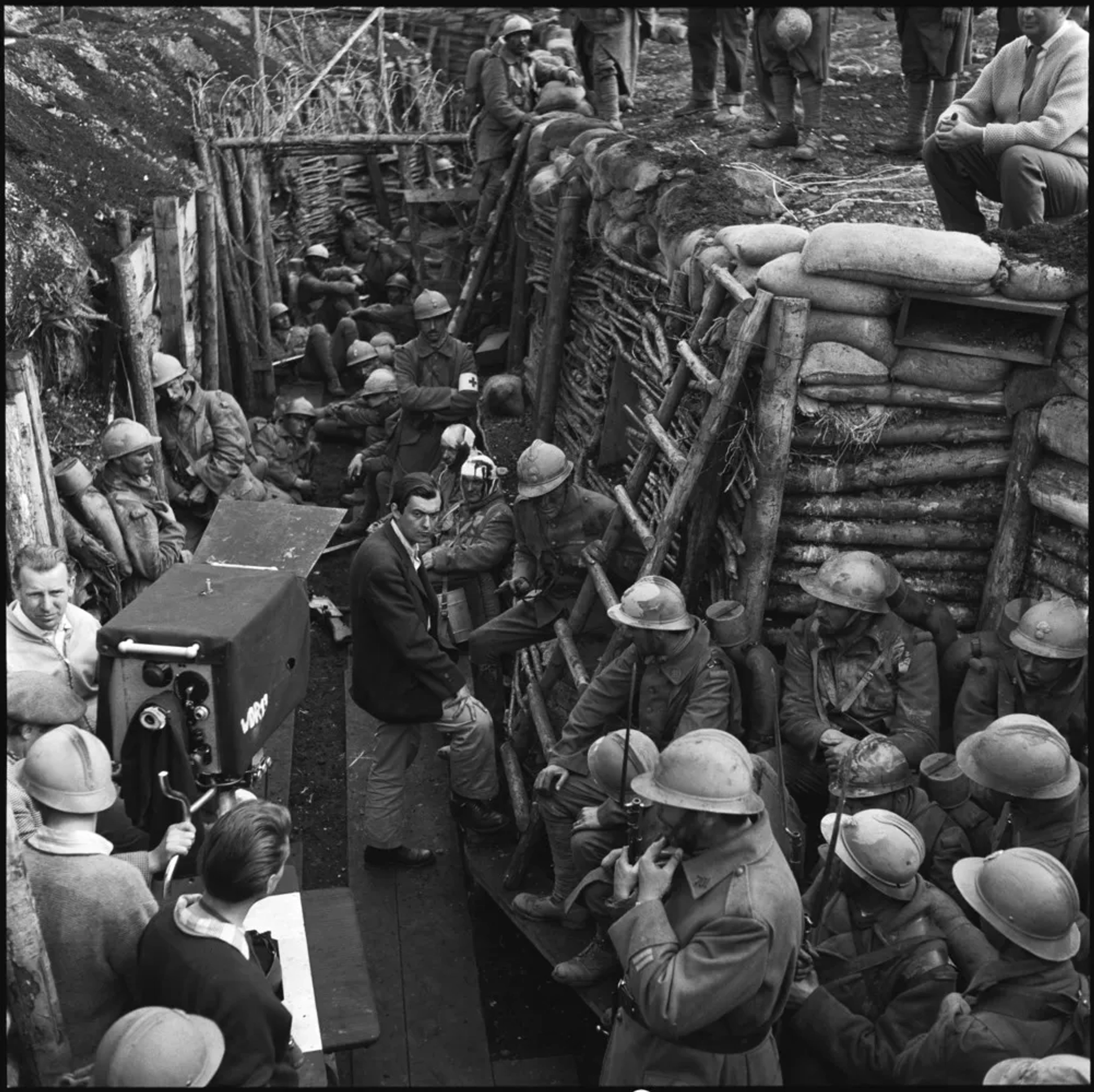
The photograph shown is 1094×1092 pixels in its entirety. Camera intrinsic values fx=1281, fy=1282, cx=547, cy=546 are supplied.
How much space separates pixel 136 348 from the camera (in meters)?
8.53

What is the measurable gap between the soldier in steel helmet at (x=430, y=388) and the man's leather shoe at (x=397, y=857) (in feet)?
10.8

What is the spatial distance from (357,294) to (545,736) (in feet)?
28.6

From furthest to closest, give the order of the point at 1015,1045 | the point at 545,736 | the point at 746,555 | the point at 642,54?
the point at 642,54 < the point at 545,736 < the point at 746,555 < the point at 1015,1045

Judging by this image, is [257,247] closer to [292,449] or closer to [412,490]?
[292,449]

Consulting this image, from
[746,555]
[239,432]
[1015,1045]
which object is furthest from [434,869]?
[239,432]

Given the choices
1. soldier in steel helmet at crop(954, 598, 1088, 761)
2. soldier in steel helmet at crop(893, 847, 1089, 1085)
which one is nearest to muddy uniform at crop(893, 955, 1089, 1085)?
soldier in steel helmet at crop(893, 847, 1089, 1085)

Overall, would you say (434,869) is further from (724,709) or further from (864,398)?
(864,398)

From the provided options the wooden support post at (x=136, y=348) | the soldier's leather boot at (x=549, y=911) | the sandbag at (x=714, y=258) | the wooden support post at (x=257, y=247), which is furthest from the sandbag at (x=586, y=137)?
the soldier's leather boot at (x=549, y=911)

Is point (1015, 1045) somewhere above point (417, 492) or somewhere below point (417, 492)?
below

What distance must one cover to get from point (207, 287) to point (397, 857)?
6308mm

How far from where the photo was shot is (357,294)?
551 inches

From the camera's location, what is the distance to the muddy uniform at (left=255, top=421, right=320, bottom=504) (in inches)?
415

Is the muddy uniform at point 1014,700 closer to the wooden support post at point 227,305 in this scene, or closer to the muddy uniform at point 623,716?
the muddy uniform at point 623,716

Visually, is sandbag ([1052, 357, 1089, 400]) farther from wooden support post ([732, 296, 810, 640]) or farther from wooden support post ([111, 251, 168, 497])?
wooden support post ([111, 251, 168, 497])
